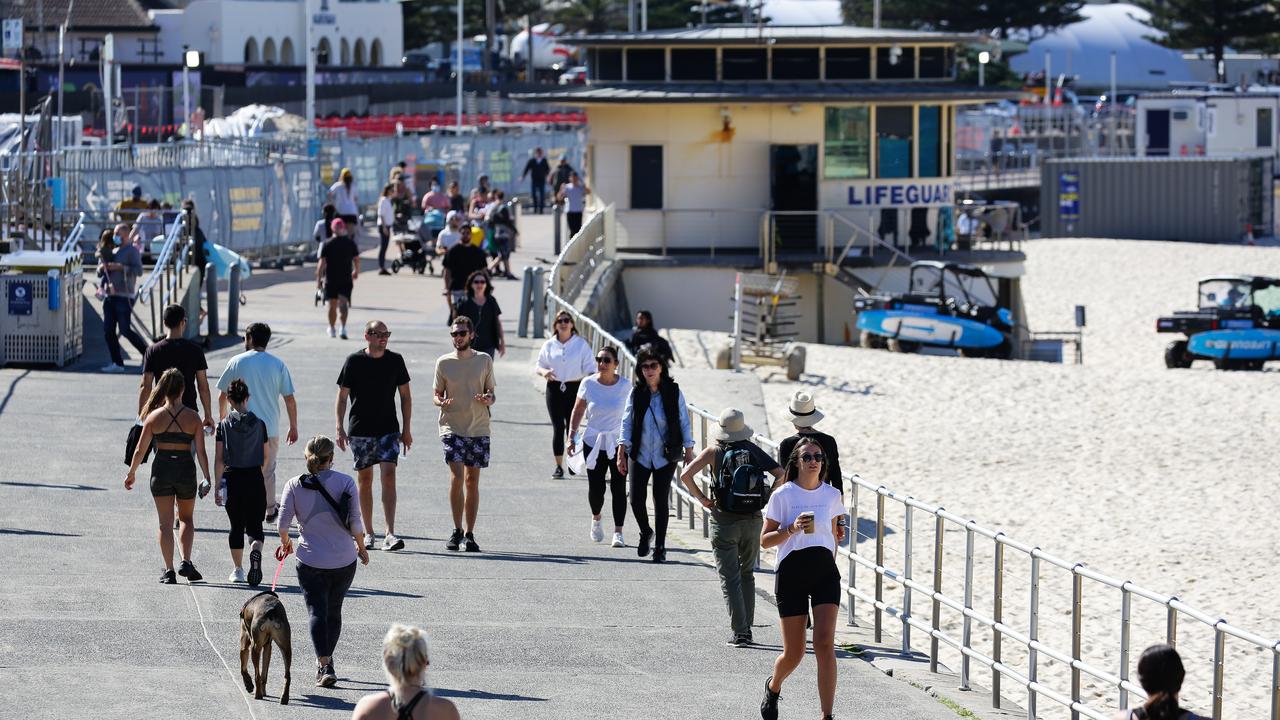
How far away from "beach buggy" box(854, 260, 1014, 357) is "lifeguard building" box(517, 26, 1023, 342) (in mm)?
2687

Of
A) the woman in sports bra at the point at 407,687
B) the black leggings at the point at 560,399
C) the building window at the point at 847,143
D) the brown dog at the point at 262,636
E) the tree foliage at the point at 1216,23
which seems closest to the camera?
the woman in sports bra at the point at 407,687

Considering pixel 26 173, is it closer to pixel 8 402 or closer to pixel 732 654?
pixel 8 402

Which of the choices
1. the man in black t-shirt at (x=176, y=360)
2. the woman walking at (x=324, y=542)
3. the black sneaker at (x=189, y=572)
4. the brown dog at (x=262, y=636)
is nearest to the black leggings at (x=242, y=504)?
the black sneaker at (x=189, y=572)

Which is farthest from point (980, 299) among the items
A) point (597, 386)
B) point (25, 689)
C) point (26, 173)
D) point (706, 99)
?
point (25, 689)

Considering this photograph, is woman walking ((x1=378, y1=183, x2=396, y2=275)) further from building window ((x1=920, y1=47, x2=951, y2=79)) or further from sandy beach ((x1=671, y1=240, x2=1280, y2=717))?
building window ((x1=920, y1=47, x2=951, y2=79))

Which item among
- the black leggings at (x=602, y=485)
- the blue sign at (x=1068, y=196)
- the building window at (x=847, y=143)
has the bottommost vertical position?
the black leggings at (x=602, y=485)

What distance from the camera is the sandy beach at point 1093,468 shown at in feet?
49.9

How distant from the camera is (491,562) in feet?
42.9

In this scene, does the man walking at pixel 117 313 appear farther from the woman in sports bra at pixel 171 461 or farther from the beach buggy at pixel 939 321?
the beach buggy at pixel 939 321

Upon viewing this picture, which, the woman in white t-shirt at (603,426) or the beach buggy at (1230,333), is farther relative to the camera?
the beach buggy at (1230,333)

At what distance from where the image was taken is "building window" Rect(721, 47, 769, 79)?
3462 cm

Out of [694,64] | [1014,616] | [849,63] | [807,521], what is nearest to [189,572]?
[807,521]

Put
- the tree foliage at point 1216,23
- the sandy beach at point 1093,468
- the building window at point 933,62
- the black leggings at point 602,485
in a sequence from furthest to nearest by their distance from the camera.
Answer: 1. the tree foliage at point 1216,23
2. the building window at point 933,62
3. the sandy beach at point 1093,468
4. the black leggings at point 602,485

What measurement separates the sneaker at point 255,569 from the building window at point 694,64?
2422 centimetres
